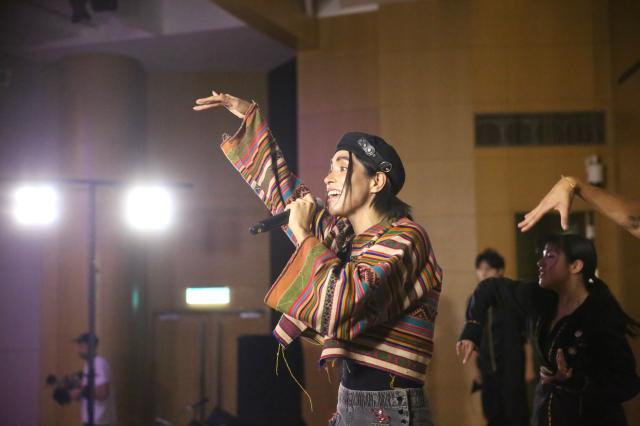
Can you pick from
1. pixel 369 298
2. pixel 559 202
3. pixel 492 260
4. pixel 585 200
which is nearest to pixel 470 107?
pixel 492 260

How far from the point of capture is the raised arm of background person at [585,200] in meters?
1.51

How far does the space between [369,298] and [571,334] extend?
129 cm

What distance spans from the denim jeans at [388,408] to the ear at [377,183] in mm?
460

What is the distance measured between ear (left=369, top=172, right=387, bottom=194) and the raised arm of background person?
0.33 meters

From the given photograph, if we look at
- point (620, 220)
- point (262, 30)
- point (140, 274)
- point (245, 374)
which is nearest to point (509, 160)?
point (262, 30)

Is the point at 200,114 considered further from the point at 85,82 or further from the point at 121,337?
the point at 121,337

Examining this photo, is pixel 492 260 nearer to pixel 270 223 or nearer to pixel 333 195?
pixel 333 195

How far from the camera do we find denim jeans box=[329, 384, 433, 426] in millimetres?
1495

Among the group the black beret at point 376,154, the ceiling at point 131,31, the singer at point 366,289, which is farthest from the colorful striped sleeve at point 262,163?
the ceiling at point 131,31

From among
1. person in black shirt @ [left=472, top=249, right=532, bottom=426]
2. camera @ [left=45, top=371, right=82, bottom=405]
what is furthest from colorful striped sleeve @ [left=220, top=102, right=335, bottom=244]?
camera @ [left=45, top=371, right=82, bottom=405]

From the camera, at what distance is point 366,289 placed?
138 cm

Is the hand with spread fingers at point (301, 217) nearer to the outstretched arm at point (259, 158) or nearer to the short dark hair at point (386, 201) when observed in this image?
the short dark hair at point (386, 201)

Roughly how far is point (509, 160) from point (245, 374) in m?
2.52

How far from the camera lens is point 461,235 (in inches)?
208
